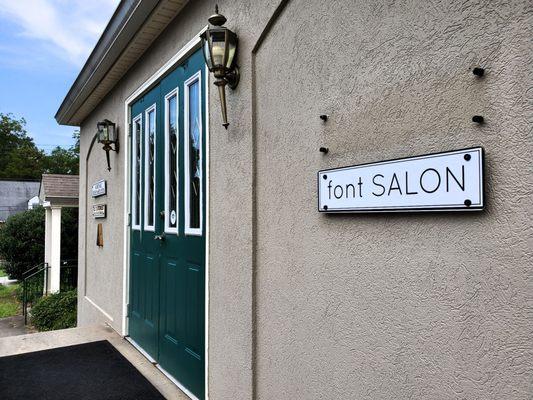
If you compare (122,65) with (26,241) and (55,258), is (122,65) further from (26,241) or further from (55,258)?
(26,241)

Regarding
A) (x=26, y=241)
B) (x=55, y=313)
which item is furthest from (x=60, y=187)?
(x=55, y=313)

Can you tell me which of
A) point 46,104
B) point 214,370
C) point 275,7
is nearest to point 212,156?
point 275,7

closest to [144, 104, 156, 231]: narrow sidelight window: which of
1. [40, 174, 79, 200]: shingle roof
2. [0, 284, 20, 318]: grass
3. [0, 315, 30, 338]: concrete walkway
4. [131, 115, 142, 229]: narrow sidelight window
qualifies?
[131, 115, 142, 229]: narrow sidelight window

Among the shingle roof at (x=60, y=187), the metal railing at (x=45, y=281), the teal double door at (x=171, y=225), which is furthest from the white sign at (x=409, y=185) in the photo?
the shingle roof at (x=60, y=187)

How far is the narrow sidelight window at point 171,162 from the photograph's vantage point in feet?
12.3

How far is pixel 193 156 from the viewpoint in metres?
3.44

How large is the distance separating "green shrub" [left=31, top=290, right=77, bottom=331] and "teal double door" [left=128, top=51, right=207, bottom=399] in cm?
446

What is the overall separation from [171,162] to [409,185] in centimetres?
268

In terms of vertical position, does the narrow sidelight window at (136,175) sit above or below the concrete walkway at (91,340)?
above

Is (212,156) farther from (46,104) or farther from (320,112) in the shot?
(46,104)

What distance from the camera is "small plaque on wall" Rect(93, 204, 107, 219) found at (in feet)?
18.8

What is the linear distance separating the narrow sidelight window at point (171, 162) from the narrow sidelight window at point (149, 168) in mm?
411

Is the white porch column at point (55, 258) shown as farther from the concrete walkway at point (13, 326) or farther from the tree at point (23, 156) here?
the tree at point (23, 156)

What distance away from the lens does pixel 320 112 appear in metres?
2.09
